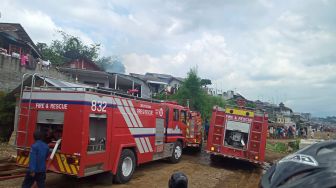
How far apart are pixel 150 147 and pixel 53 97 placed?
430 cm

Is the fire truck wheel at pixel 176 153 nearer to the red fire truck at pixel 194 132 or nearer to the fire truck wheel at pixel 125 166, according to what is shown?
the red fire truck at pixel 194 132

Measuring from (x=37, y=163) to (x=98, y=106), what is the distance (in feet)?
7.74

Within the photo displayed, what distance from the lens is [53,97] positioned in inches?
385

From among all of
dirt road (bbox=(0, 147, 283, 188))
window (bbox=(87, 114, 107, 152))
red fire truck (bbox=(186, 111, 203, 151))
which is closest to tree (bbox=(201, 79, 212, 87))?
red fire truck (bbox=(186, 111, 203, 151))

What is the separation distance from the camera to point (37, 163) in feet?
26.1

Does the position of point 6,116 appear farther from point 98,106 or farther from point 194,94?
point 194,94

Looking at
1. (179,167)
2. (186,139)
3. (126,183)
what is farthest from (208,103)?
(126,183)

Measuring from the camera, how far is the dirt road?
1060 cm

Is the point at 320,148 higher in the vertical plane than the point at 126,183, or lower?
higher

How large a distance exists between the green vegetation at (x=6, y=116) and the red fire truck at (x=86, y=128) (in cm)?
841

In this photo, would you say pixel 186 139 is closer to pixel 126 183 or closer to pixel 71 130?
pixel 126 183

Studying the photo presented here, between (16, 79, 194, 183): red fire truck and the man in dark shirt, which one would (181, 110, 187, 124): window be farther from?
the man in dark shirt

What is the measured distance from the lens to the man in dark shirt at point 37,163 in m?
7.89

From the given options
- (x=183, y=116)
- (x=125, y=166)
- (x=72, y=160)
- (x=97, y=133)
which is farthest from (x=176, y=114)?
(x=72, y=160)
